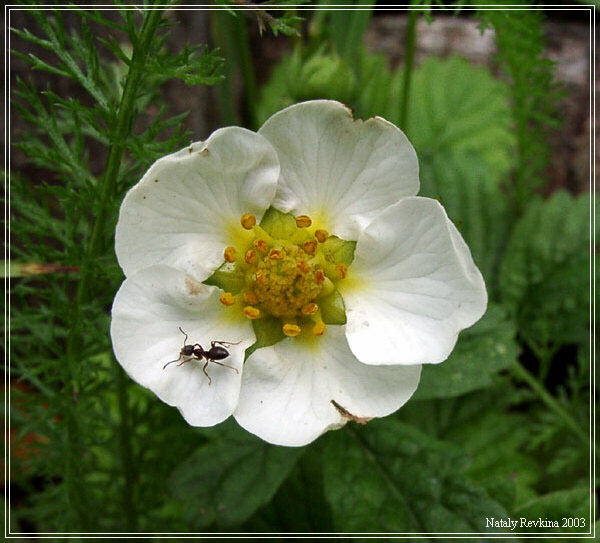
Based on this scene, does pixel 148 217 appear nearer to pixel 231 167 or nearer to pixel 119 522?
pixel 231 167

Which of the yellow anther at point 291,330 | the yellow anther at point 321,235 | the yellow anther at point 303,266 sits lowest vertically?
the yellow anther at point 291,330

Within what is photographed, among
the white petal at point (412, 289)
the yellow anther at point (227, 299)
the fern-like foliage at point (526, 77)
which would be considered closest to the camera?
the white petal at point (412, 289)

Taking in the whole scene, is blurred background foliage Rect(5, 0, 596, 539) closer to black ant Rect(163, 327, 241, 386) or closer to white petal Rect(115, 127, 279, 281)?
white petal Rect(115, 127, 279, 281)

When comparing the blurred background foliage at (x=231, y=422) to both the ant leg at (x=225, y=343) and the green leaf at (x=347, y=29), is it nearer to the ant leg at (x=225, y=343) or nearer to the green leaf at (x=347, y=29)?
the green leaf at (x=347, y=29)

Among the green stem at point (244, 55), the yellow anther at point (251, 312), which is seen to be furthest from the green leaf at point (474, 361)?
the green stem at point (244, 55)

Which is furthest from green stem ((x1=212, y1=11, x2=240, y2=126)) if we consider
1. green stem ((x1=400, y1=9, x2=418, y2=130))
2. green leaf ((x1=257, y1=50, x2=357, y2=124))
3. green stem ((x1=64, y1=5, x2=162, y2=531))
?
green stem ((x1=64, y1=5, x2=162, y2=531))

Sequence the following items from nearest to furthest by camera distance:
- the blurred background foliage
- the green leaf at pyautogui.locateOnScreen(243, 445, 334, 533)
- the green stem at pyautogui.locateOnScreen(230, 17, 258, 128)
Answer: the blurred background foliage → the green leaf at pyautogui.locateOnScreen(243, 445, 334, 533) → the green stem at pyautogui.locateOnScreen(230, 17, 258, 128)
